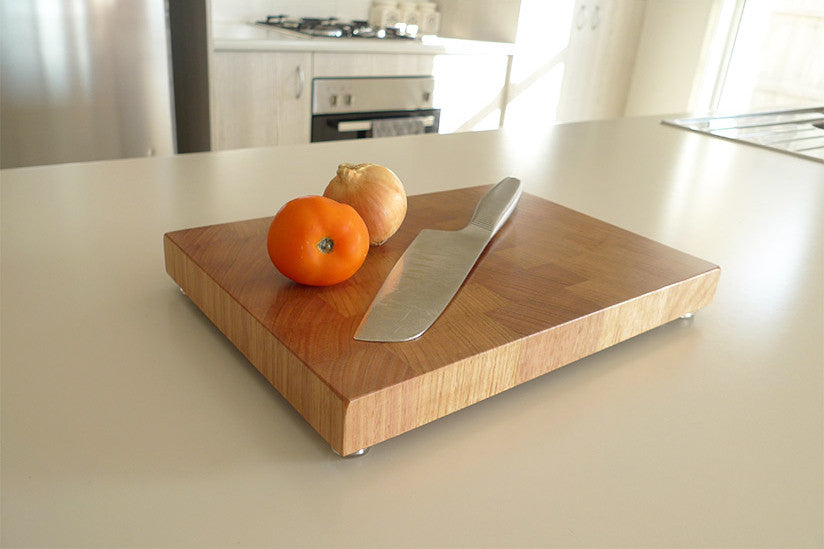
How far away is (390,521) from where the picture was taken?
0.35m

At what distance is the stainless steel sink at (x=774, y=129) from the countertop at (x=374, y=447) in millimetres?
760

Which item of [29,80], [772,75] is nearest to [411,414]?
[29,80]

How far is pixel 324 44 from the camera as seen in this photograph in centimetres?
249

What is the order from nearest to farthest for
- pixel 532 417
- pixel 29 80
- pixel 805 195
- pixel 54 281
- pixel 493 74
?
1. pixel 532 417
2. pixel 54 281
3. pixel 805 195
4. pixel 29 80
5. pixel 493 74

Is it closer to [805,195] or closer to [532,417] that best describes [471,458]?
[532,417]

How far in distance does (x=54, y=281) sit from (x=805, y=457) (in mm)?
600

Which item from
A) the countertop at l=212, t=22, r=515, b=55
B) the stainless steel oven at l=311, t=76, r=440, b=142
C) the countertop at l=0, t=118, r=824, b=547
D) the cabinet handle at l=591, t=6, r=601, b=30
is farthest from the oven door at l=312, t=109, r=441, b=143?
the countertop at l=0, t=118, r=824, b=547

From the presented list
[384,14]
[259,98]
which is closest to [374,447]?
[259,98]

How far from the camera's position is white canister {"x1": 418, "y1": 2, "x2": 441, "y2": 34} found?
339 cm

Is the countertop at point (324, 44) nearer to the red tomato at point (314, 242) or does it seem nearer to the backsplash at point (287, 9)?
the backsplash at point (287, 9)

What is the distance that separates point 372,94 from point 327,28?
33 cm

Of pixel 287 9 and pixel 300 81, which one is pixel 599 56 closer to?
pixel 287 9

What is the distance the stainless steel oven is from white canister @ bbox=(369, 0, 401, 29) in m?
0.51

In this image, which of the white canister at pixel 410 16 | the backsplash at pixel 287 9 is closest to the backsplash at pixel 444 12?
the backsplash at pixel 287 9
